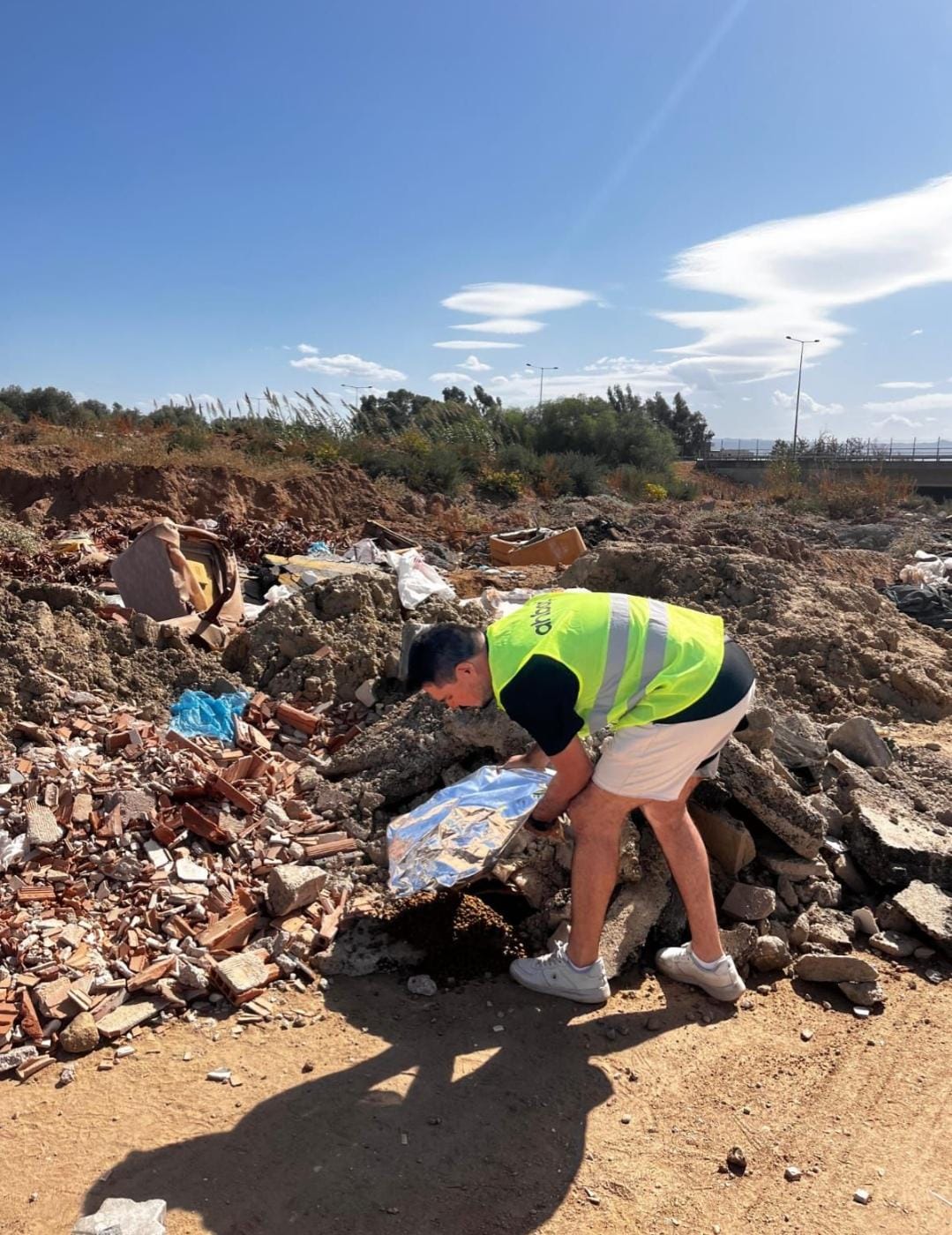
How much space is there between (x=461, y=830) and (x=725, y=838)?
1.20 meters

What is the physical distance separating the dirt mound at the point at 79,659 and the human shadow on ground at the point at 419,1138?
261cm

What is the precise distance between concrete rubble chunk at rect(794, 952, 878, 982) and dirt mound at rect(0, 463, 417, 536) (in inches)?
394

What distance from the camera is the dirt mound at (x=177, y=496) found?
44.6 ft

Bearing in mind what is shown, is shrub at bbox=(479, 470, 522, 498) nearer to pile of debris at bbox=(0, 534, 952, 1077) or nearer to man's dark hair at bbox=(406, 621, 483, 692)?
pile of debris at bbox=(0, 534, 952, 1077)

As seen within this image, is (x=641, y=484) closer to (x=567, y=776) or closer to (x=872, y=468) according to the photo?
(x=872, y=468)

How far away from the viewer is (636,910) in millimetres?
3549

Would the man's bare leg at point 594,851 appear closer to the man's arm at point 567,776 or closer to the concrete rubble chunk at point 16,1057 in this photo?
the man's arm at point 567,776

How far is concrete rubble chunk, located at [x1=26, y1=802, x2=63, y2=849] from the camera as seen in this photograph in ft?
12.3

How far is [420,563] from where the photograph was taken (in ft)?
28.1

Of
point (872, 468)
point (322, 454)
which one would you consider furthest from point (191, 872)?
point (872, 468)

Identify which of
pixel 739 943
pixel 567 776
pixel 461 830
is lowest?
pixel 739 943

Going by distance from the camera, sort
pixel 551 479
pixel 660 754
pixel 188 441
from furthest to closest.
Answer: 1. pixel 551 479
2. pixel 188 441
3. pixel 660 754

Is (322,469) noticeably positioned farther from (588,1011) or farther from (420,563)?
(588,1011)

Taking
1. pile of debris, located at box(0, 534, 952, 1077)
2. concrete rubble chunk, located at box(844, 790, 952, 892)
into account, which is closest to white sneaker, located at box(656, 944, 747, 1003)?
pile of debris, located at box(0, 534, 952, 1077)
